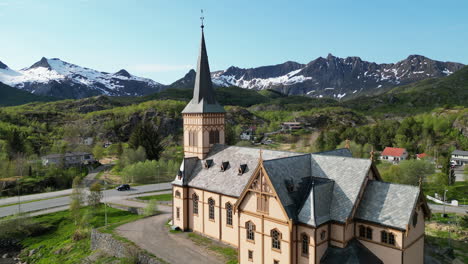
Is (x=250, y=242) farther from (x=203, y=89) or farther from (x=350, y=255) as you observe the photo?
(x=203, y=89)

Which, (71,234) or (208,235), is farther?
(71,234)

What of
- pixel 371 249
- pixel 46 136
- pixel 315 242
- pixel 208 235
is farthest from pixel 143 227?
pixel 46 136

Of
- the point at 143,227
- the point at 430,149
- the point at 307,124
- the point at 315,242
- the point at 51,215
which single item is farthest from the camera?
the point at 307,124

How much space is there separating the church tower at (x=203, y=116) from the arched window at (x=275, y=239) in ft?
54.8

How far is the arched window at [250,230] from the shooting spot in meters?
31.2

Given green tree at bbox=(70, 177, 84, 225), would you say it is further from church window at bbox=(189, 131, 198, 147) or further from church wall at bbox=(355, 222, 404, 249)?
church wall at bbox=(355, 222, 404, 249)

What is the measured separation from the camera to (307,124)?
199m

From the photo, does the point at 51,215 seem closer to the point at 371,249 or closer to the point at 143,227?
the point at 143,227

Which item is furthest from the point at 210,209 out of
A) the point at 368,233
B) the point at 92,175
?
the point at 92,175

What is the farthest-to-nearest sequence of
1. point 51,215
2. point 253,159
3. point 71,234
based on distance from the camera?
point 51,215 < point 71,234 < point 253,159

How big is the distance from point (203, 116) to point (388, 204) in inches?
946

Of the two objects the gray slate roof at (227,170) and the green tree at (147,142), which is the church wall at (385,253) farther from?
the green tree at (147,142)

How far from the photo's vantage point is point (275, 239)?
29.5 m

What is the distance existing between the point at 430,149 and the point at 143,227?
113023 millimetres
